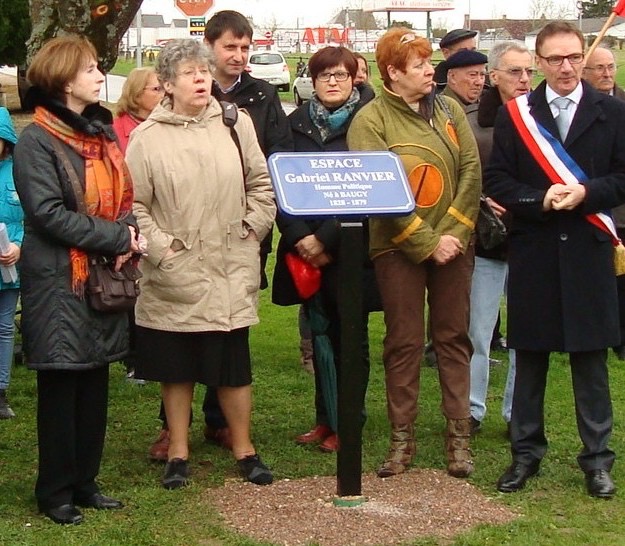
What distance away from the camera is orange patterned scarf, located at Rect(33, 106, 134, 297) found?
4867 mm

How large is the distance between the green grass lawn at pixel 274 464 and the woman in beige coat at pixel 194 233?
364 millimetres

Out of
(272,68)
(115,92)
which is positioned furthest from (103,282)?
(272,68)

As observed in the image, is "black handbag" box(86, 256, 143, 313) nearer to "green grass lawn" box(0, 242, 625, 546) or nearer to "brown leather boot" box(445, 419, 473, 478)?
"green grass lawn" box(0, 242, 625, 546)

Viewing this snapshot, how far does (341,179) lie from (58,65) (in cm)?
132

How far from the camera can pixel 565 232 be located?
5.36 m

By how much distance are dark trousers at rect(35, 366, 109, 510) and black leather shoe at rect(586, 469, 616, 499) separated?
232 centimetres

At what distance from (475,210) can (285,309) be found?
195 inches

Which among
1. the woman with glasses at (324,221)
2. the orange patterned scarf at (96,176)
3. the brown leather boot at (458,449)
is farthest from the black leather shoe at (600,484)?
the orange patterned scarf at (96,176)

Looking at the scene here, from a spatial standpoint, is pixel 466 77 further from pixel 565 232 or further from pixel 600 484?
pixel 600 484

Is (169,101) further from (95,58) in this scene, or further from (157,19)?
(157,19)

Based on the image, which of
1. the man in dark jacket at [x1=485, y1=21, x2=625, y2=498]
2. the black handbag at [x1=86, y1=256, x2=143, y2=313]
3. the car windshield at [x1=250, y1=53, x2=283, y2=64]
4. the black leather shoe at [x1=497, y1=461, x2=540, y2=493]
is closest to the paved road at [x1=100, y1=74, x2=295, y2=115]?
the car windshield at [x1=250, y1=53, x2=283, y2=64]

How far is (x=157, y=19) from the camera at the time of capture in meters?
120

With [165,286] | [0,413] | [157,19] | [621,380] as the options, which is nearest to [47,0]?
[0,413]

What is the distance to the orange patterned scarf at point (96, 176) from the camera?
4.87 meters
